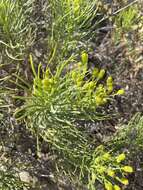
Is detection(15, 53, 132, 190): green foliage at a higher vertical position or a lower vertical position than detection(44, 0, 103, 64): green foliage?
lower

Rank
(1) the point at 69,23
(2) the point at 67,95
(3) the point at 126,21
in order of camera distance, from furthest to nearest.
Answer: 1. (3) the point at 126,21
2. (1) the point at 69,23
3. (2) the point at 67,95

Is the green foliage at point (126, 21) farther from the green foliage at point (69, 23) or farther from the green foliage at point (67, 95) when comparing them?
the green foliage at point (67, 95)

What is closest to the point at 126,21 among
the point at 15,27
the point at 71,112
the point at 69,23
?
the point at 69,23

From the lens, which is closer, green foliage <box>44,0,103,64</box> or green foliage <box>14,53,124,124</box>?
green foliage <box>14,53,124,124</box>

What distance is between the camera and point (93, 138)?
6.55 ft

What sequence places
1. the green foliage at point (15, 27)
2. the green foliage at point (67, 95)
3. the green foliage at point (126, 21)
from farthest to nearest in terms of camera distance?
the green foliage at point (126, 21)
the green foliage at point (15, 27)
the green foliage at point (67, 95)

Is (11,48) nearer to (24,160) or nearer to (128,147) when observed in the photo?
(24,160)

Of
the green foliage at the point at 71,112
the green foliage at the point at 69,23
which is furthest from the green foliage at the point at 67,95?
the green foliage at the point at 69,23

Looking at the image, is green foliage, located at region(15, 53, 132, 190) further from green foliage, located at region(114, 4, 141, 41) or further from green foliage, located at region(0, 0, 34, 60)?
green foliage, located at region(114, 4, 141, 41)

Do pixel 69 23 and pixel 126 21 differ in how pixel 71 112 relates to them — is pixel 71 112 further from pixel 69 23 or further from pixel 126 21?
pixel 126 21

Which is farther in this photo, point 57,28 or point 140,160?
point 140,160

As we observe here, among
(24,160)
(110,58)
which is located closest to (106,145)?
(24,160)

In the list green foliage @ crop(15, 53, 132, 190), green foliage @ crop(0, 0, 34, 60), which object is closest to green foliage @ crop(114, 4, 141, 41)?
green foliage @ crop(0, 0, 34, 60)

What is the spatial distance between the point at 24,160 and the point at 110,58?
0.73 meters
